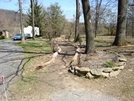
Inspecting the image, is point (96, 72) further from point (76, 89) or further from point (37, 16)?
point (37, 16)

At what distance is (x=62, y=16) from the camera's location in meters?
33.0

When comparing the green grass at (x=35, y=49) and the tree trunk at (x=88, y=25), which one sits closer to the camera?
the tree trunk at (x=88, y=25)

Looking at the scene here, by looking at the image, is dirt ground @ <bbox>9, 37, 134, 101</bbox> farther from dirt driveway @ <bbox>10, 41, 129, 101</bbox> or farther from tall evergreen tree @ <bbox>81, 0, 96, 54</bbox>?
tall evergreen tree @ <bbox>81, 0, 96, 54</bbox>

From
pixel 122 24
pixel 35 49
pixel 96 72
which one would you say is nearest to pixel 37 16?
pixel 35 49

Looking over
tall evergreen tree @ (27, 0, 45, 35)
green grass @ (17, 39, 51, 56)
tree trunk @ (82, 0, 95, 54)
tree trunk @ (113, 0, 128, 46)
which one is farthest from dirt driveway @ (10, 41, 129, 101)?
tall evergreen tree @ (27, 0, 45, 35)

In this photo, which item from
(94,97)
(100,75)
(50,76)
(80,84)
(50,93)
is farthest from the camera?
(50,76)

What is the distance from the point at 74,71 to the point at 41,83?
1351 millimetres

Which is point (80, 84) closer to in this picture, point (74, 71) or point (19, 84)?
point (74, 71)

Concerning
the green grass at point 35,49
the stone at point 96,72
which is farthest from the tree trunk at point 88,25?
the green grass at point 35,49

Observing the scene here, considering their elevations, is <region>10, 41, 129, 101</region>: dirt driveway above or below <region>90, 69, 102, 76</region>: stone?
below

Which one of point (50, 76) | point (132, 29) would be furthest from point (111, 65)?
point (132, 29)

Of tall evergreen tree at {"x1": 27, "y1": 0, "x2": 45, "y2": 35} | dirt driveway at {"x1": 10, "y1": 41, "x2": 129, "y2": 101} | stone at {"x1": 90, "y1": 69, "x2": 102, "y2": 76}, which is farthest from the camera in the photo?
tall evergreen tree at {"x1": 27, "y1": 0, "x2": 45, "y2": 35}

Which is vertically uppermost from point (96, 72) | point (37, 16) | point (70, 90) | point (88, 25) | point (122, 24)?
point (37, 16)

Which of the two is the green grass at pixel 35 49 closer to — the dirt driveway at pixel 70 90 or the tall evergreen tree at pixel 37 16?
the dirt driveway at pixel 70 90
